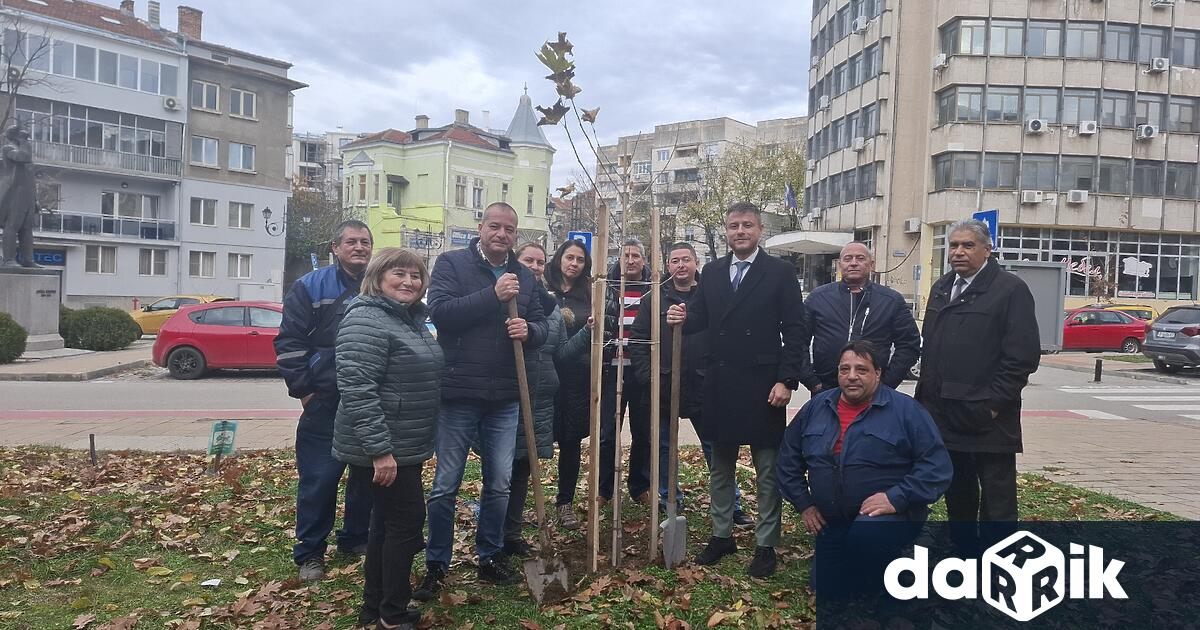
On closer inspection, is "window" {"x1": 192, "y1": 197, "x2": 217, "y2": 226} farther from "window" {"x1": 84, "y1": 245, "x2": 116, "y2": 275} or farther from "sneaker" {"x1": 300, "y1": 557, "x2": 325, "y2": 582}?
"sneaker" {"x1": 300, "y1": 557, "x2": 325, "y2": 582}

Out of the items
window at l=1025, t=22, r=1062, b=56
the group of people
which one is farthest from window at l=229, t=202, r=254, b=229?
the group of people

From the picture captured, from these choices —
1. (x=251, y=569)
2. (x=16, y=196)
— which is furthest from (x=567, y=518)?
(x=16, y=196)

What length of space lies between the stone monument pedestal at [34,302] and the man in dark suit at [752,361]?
63.9ft

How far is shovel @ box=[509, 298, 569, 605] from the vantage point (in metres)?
4.50

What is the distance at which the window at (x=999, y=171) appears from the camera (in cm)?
3797

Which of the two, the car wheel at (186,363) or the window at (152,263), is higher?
the window at (152,263)

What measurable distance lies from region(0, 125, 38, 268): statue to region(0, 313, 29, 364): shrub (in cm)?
237

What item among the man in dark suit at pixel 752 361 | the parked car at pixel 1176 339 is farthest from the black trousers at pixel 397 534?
the parked car at pixel 1176 339

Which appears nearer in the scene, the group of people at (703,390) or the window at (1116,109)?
the group of people at (703,390)

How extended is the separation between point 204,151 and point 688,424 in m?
42.0

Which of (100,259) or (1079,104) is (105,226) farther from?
(1079,104)

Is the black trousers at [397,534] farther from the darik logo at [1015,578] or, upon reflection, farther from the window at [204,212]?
the window at [204,212]

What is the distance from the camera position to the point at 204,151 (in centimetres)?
4588

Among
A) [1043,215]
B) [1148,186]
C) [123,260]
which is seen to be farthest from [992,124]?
[123,260]
